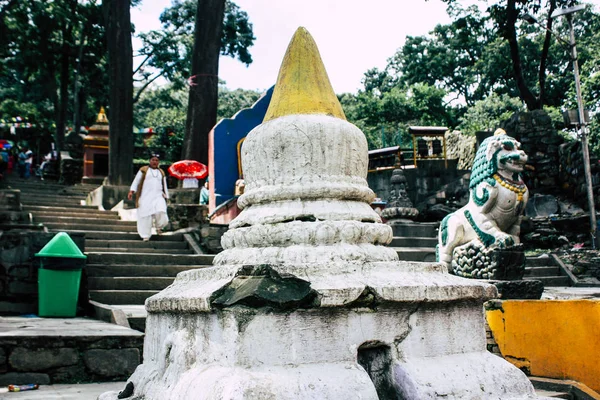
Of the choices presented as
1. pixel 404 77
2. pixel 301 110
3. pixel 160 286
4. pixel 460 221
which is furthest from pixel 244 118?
pixel 404 77

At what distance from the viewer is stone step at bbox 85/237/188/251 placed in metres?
9.85

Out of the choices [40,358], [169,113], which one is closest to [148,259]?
[40,358]

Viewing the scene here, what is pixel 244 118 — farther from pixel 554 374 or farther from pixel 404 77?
pixel 404 77

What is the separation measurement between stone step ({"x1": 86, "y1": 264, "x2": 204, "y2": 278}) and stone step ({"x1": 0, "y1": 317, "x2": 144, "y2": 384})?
318 centimetres

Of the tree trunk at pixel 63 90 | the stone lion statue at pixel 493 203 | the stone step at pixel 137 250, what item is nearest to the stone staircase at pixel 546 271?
the stone lion statue at pixel 493 203

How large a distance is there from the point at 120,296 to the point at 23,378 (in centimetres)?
306

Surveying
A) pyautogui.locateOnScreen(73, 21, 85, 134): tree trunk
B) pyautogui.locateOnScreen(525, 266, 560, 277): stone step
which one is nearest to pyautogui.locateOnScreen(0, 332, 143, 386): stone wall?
pyautogui.locateOnScreen(525, 266, 560, 277): stone step

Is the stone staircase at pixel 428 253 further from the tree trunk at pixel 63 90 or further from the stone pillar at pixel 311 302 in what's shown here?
the tree trunk at pixel 63 90

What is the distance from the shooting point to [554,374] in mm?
4082

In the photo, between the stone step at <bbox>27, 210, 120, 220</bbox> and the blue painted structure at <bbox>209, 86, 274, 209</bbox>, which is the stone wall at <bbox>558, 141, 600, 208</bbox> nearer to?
the blue painted structure at <bbox>209, 86, 274, 209</bbox>

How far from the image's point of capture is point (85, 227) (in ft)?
36.2

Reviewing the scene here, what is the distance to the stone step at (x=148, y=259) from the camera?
329 inches

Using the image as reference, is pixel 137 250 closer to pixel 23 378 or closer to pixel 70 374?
pixel 70 374

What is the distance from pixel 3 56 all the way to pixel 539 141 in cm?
2279
